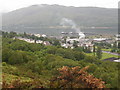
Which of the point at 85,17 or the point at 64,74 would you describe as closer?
the point at 64,74

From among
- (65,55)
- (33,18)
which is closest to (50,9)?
(33,18)

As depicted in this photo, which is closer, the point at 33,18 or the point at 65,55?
the point at 65,55

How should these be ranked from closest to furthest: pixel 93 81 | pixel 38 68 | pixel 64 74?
pixel 93 81, pixel 64 74, pixel 38 68

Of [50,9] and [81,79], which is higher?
[50,9]

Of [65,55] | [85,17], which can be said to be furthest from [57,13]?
[65,55]

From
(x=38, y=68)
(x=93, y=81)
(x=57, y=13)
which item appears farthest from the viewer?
(x=57, y=13)

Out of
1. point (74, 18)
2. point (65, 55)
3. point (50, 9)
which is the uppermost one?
point (50, 9)

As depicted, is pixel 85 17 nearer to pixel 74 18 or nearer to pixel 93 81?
pixel 74 18

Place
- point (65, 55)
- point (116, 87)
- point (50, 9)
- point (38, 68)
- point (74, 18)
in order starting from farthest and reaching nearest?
point (50, 9) < point (74, 18) < point (65, 55) < point (38, 68) < point (116, 87)

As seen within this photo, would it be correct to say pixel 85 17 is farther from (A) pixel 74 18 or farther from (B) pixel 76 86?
(B) pixel 76 86
